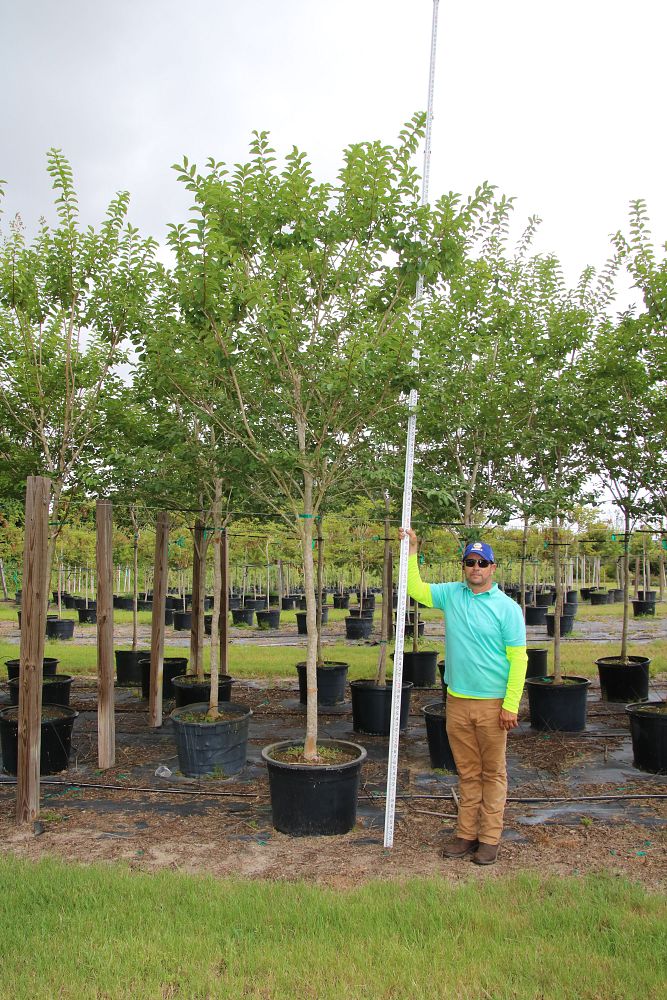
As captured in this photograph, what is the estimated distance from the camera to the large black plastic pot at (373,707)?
7715 millimetres

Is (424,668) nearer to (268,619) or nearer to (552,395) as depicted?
(552,395)

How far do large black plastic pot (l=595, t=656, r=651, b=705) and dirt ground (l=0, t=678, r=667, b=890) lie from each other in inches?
80.0

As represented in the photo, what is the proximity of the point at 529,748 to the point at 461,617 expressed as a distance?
11.2 ft

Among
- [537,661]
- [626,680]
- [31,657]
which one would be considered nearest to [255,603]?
[537,661]

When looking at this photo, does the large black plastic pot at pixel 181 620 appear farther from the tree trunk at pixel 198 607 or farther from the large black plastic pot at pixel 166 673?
the tree trunk at pixel 198 607

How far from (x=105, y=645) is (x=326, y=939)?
12.2 feet

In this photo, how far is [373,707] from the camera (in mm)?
7785

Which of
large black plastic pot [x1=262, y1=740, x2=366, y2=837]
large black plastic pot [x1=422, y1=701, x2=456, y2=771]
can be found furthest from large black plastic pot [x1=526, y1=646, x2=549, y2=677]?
large black plastic pot [x1=262, y1=740, x2=366, y2=837]

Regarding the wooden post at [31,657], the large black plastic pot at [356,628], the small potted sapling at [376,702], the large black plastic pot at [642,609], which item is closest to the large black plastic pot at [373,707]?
the small potted sapling at [376,702]

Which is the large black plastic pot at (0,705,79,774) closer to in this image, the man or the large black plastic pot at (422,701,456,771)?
the large black plastic pot at (422,701,456,771)

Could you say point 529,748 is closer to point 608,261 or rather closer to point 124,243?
point 608,261

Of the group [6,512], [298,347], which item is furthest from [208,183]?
[6,512]

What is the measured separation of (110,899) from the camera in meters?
3.64

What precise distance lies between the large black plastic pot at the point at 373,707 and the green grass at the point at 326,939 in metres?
3.86
